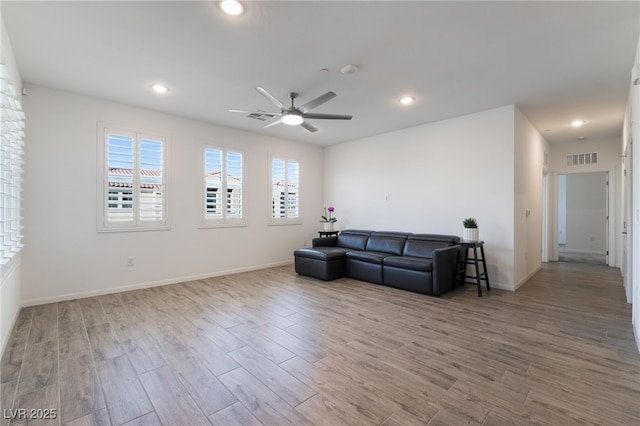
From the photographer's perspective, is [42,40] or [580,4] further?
[42,40]

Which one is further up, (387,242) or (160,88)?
(160,88)

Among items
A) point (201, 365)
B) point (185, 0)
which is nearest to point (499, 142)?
point (185, 0)

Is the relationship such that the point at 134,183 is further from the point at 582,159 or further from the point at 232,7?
the point at 582,159

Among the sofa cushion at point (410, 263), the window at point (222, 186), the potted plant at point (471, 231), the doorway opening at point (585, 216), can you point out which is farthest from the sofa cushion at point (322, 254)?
the doorway opening at point (585, 216)

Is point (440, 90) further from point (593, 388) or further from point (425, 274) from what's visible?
point (593, 388)

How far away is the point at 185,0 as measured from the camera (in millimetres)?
2197

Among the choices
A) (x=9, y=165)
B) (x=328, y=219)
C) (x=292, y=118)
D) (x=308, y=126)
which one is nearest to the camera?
(x=9, y=165)

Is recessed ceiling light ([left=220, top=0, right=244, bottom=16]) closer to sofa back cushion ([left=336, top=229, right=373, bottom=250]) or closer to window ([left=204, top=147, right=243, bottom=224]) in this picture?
window ([left=204, top=147, right=243, bottom=224])

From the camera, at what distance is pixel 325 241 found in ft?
20.2

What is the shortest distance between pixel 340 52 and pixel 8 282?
4.09 meters

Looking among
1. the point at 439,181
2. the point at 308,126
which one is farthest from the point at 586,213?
the point at 308,126

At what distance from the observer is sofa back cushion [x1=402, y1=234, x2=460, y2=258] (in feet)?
15.5

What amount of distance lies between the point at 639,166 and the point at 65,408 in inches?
193

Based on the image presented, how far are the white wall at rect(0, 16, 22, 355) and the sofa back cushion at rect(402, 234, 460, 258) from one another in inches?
198
